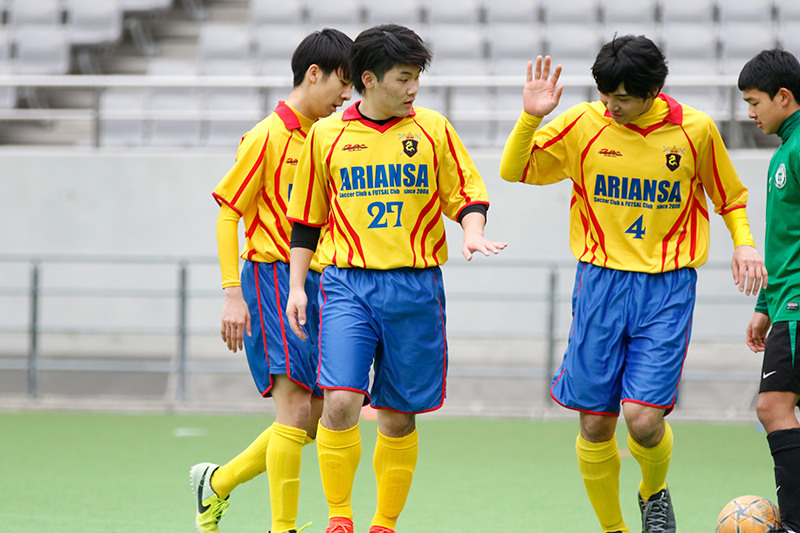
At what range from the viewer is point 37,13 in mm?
13375

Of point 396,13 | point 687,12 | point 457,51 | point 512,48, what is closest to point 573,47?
point 512,48

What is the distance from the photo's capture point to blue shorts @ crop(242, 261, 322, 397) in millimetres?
4406

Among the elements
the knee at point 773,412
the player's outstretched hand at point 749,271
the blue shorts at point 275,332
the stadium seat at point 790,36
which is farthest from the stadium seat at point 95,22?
the knee at point 773,412

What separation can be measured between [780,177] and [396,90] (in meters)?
1.57

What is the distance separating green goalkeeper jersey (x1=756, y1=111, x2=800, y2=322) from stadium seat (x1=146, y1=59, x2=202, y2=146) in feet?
24.5

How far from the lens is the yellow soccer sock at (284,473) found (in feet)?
14.2

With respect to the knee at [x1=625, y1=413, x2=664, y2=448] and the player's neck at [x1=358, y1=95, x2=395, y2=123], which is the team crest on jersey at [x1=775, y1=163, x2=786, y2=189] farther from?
the player's neck at [x1=358, y1=95, x2=395, y2=123]

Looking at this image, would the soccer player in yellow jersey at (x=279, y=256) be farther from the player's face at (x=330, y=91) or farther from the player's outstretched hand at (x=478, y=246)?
the player's outstretched hand at (x=478, y=246)

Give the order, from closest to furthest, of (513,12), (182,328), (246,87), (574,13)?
(182,328) < (246,87) < (574,13) < (513,12)

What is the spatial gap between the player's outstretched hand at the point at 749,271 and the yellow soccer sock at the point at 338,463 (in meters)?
1.59

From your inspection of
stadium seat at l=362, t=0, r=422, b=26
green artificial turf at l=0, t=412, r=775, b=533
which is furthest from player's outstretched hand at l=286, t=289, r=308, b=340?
stadium seat at l=362, t=0, r=422, b=26

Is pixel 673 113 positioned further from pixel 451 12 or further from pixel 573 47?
pixel 451 12

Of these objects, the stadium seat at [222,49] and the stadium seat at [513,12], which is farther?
the stadium seat at [513,12]

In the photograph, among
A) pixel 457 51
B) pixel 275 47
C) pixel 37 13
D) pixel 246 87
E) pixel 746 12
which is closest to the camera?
pixel 246 87
